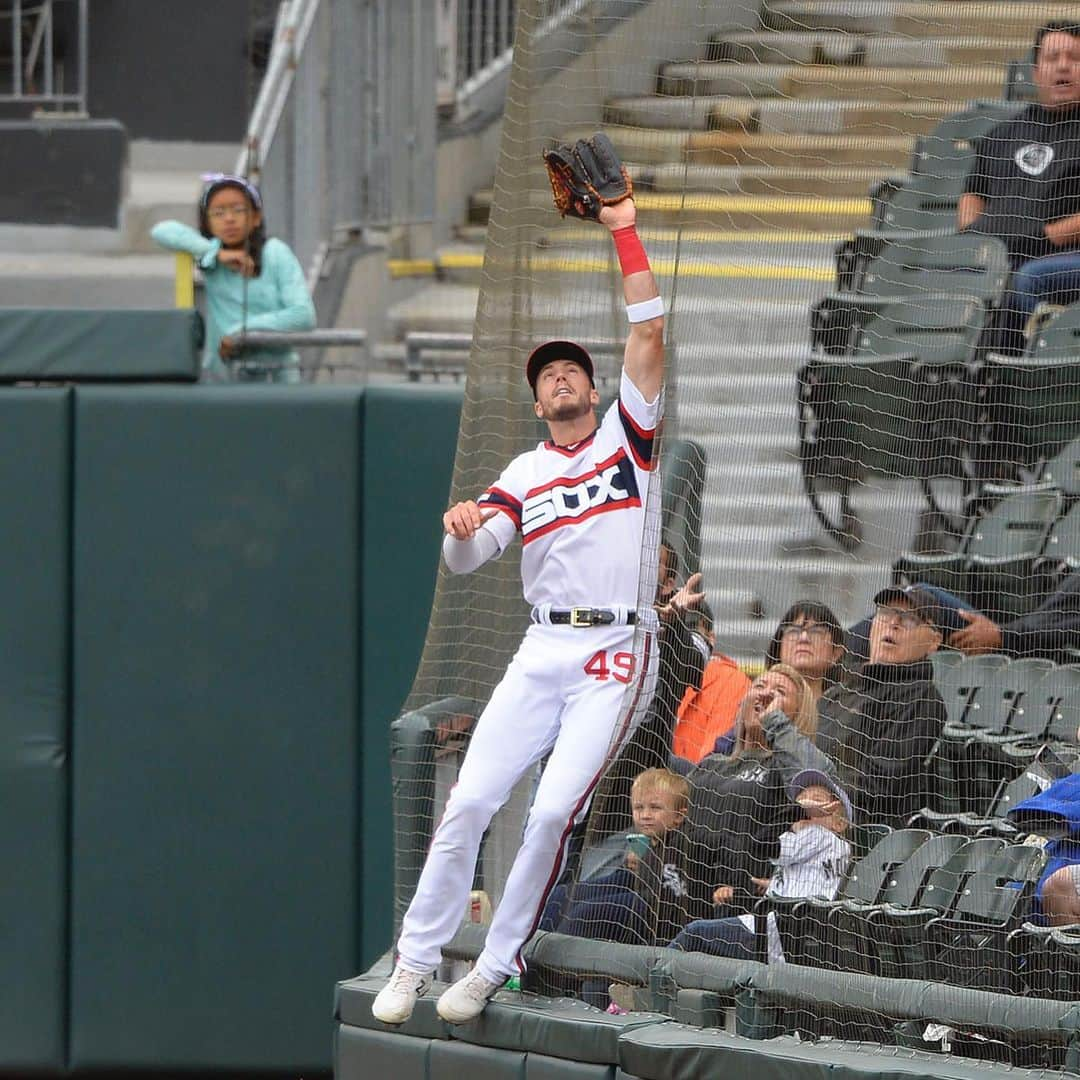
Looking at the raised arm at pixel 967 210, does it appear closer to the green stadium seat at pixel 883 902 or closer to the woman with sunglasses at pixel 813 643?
the woman with sunglasses at pixel 813 643

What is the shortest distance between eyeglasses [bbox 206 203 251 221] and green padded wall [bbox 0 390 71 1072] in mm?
852

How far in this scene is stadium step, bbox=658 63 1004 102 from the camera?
5453 mm

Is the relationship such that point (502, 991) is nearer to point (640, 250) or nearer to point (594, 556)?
point (594, 556)

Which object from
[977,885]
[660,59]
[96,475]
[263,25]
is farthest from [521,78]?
[263,25]

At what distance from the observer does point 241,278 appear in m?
7.57

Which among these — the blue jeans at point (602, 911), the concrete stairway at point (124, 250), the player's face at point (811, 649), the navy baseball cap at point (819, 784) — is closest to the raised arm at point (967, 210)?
the player's face at point (811, 649)

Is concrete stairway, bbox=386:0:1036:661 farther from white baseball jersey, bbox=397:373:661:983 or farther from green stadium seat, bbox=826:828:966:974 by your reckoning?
green stadium seat, bbox=826:828:966:974

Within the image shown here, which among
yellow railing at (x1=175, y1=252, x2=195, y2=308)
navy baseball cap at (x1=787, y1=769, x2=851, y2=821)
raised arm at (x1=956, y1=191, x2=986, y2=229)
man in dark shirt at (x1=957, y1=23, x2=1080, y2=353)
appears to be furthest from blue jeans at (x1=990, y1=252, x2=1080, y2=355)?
yellow railing at (x1=175, y1=252, x2=195, y2=308)

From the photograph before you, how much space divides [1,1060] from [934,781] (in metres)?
3.74

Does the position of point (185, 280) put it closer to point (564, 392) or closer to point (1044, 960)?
point (564, 392)

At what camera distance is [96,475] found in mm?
7305

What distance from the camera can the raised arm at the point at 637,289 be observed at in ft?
17.2

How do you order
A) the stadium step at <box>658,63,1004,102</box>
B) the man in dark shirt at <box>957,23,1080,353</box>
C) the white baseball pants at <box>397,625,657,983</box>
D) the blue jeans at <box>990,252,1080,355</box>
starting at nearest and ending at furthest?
the white baseball pants at <box>397,625,657,983</box>
the stadium step at <box>658,63,1004,102</box>
the man in dark shirt at <box>957,23,1080,353</box>
the blue jeans at <box>990,252,1080,355</box>

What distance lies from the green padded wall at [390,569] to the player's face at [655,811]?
2044mm
